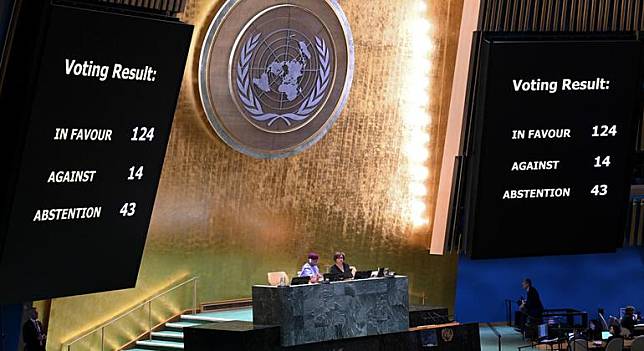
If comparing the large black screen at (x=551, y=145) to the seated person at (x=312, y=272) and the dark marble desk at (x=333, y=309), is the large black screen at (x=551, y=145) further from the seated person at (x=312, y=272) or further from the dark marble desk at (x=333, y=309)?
the seated person at (x=312, y=272)

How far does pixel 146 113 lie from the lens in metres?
12.3

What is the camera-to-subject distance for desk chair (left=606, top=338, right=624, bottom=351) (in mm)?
18859

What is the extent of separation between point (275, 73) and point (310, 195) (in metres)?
2.11

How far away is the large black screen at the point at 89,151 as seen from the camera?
37.5 feet

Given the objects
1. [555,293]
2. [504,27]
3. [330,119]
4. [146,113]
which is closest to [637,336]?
[555,293]

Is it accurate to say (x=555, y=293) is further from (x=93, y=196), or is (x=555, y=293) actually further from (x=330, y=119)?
(x=93, y=196)

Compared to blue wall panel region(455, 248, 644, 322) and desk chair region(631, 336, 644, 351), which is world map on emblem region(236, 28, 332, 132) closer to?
blue wall panel region(455, 248, 644, 322)

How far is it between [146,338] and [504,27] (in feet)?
22.8

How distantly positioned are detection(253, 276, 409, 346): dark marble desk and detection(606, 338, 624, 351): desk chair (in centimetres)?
336

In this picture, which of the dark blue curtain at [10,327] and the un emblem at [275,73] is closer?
the dark blue curtain at [10,327]

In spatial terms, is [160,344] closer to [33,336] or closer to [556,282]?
[33,336]

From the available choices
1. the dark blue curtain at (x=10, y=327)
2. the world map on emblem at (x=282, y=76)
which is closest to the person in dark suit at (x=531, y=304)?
the world map on emblem at (x=282, y=76)

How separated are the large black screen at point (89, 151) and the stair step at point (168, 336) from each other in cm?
590

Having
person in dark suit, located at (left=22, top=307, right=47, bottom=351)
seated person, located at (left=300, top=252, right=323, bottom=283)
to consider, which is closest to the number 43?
person in dark suit, located at (left=22, top=307, right=47, bottom=351)
